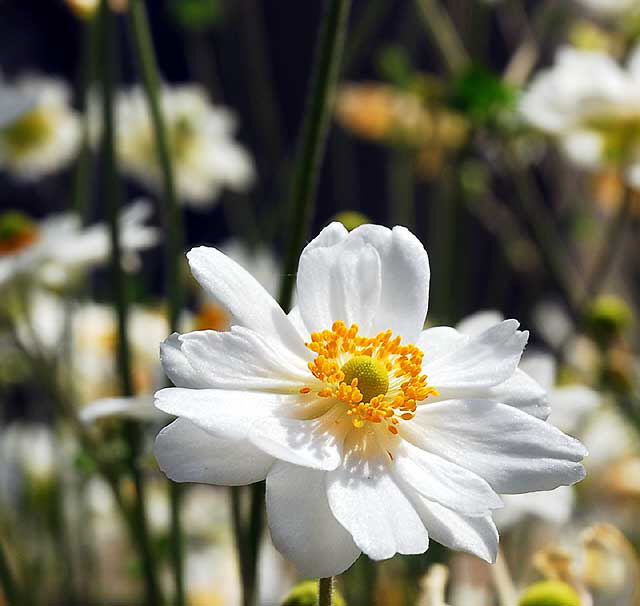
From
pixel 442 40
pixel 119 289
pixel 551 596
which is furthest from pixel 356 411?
pixel 442 40

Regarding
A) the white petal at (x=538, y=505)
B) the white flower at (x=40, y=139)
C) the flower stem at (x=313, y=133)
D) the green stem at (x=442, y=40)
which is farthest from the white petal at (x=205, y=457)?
the white flower at (x=40, y=139)

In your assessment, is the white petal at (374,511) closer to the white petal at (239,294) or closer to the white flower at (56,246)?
the white petal at (239,294)

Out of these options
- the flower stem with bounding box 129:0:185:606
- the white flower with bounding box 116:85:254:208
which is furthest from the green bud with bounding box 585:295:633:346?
the white flower with bounding box 116:85:254:208

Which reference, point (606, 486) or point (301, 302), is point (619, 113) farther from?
point (301, 302)

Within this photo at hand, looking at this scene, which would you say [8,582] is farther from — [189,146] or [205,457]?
[189,146]

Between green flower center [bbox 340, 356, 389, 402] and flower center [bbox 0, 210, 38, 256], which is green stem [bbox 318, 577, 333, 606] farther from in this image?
flower center [bbox 0, 210, 38, 256]

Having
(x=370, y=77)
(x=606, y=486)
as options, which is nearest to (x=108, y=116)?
(x=606, y=486)
